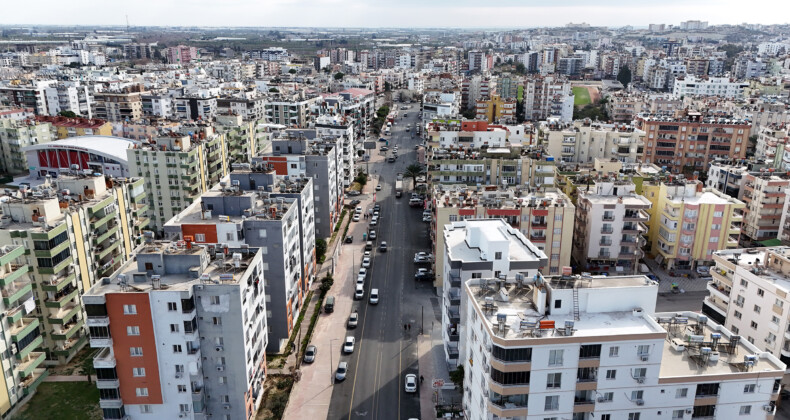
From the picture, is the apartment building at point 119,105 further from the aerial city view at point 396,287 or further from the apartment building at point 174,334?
the apartment building at point 174,334

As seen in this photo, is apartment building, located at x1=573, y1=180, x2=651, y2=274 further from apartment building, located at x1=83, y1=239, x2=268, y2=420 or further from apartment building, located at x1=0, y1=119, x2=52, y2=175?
apartment building, located at x1=0, y1=119, x2=52, y2=175

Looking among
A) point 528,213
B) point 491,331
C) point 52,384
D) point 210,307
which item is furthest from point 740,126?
point 52,384

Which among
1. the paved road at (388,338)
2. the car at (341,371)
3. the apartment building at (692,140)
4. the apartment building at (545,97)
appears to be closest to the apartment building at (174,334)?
the car at (341,371)

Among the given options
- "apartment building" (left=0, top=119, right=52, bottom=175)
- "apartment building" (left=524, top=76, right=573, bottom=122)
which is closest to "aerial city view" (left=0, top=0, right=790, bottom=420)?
"apartment building" (left=0, top=119, right=52, bottom=175)

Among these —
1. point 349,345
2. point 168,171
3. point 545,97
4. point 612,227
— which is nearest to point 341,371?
point 349,345

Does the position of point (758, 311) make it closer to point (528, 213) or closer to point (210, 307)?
point (528, 213)

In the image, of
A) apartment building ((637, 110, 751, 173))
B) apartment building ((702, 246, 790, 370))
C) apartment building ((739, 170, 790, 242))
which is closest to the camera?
apartment building ((702, 246, 790, 370))
